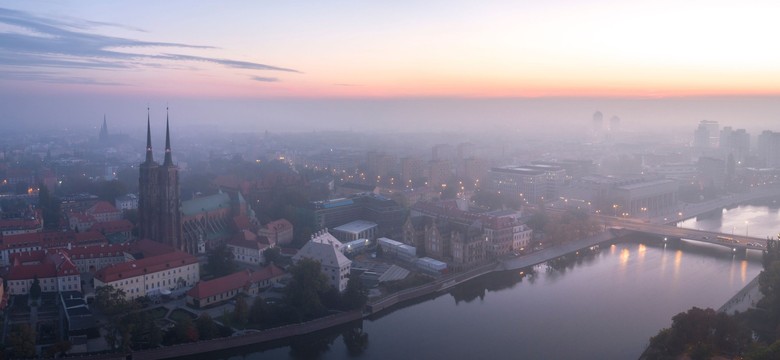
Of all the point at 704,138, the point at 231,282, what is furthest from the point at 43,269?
the point at 704,138

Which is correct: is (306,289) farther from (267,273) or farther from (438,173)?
(438,173)

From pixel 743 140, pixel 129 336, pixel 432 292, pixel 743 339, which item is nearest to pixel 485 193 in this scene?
pixel 432 292

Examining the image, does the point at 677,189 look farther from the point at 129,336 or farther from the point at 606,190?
the point at 129,336

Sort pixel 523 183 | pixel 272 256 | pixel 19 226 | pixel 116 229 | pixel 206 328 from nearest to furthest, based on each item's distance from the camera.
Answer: pixel 206 328
pixel 272 256
pixel 19 226
pixel 116 229
pixel 523 183

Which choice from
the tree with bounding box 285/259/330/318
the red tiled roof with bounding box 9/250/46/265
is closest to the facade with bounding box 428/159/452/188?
the tree with bounding box 285/259/330/318

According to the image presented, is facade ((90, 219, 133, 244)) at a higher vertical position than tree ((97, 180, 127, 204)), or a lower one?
lower

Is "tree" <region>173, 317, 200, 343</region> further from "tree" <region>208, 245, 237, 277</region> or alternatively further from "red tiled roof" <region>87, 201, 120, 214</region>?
"red tiled roof" <region>87, 201, 120, 214</region>
